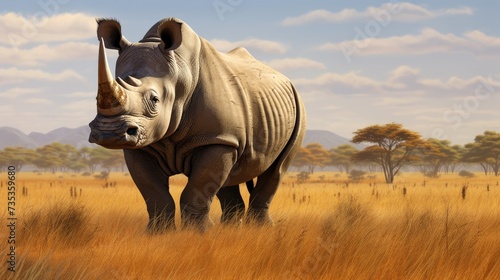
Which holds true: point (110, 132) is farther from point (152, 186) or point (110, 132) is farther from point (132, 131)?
point (152, 186)

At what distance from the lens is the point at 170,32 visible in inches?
244

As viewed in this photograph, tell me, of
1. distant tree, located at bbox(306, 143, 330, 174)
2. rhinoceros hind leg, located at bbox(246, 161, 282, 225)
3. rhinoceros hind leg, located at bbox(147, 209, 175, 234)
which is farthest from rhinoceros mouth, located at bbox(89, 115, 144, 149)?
distant tree, located at bbox(306, 143, 330, 174)

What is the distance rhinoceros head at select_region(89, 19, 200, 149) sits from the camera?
16.6 feet

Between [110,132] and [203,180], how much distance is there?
151cm

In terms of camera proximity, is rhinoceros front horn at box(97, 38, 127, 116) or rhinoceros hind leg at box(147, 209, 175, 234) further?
rhinoceros hind leg at box(147, 209, 175, 234)

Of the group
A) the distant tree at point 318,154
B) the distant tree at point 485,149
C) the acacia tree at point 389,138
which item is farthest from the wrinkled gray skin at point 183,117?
the distant tree at point 318,154

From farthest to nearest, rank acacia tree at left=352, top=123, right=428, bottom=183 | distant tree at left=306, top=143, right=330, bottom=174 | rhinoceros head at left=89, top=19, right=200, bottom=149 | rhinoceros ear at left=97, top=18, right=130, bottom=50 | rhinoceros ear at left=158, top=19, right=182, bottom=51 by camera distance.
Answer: distant tree at left=306, top=143, right=330, bottom=174, acacia tree at left=352, top=123, right=428, bottom=183, rhinoceros ear at left=97, top=18, right=130, bottom=50, rhinoceros ear at left=158, top=19, right=182, bottom=51, rhinoceros head at left=89, top=19, right=200, bottom=149

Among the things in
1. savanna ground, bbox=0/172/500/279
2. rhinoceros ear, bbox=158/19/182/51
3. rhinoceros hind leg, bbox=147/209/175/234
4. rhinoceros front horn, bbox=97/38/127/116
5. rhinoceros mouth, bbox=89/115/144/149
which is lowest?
savanna ground, bbox=0/172/500/279

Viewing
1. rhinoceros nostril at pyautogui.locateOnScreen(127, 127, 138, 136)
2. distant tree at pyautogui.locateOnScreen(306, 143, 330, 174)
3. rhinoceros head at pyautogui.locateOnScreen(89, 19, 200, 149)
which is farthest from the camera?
distant tree at pyautogui.locateOnScreen(306, 143, 330, 174)

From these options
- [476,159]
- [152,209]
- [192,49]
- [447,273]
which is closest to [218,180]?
[152,209]

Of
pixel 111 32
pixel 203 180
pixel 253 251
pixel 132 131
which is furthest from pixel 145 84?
pixel 253 251

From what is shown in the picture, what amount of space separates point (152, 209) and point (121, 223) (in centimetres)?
131

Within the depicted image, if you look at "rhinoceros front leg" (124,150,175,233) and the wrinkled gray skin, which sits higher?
the wrinkled gray skin

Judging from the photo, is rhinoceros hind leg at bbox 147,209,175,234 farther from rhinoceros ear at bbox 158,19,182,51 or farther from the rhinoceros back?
rhinoceros ear at bbox 158,19,182,51
